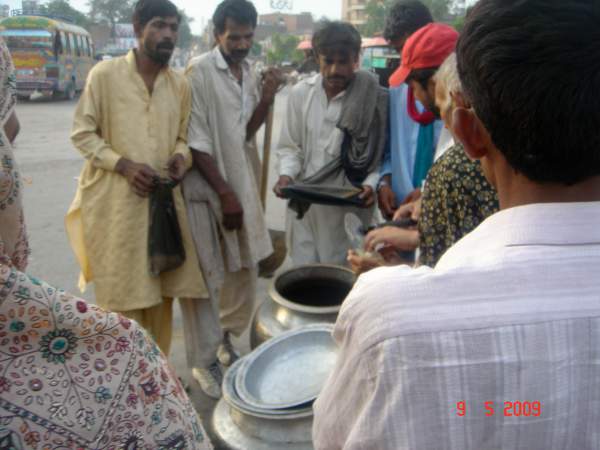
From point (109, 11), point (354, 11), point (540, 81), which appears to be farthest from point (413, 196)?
point (354, 11)

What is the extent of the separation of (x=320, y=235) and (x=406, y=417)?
2.45 meters

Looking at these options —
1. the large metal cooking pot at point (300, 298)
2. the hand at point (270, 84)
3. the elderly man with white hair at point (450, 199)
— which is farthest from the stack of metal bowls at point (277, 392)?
the hand at point (270, 84)

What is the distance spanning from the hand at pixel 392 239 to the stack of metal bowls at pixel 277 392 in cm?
35

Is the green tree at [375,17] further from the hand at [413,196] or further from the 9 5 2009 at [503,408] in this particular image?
the 9 5 2009 at [503,408]

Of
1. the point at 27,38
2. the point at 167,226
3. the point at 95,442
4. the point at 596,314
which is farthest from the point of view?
the point at 27,38

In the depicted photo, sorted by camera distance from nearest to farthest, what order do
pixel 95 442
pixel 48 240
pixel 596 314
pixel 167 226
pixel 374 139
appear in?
1. pixel 596 314
2. pixel 95 442
3. pixel 167 226
4. pixel 374 139
5. pixel 48 240

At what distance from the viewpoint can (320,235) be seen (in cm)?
313

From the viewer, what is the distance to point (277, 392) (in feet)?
5.93

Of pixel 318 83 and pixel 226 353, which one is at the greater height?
pixel 318 83

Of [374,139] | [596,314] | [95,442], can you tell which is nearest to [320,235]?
[374,139]

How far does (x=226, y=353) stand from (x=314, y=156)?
1.31m

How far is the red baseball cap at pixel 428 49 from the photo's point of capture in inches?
83.1

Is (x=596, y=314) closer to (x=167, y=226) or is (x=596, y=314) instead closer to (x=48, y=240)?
(x=167, y=226)

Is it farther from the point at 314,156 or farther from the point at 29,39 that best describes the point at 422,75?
the point at 29,39
